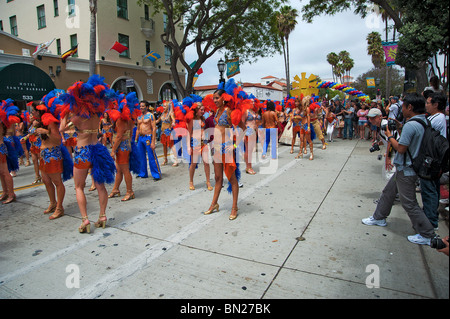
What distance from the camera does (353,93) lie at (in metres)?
21.1

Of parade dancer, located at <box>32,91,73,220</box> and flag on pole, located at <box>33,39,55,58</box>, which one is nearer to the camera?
parade dancer, located at <box>32,91,73,220</box>

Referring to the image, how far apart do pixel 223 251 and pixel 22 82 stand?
15.7 metres

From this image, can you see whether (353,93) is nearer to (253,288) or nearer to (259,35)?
(259,35)

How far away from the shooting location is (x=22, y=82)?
47.8 feet

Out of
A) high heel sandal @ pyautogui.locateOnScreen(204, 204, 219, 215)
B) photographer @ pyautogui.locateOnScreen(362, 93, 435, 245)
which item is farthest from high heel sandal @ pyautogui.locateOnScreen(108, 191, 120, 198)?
photographer @ pyautogui.locateOnScreen(362, 93, 435, 245)

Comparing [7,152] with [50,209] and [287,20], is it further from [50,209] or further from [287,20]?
[287,20]

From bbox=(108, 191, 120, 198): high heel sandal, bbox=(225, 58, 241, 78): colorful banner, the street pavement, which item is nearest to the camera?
→ the street pavement

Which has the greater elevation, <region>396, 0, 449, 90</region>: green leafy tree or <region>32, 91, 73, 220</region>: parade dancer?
<region>396, 0, 449, 90</region>: green leafy tree

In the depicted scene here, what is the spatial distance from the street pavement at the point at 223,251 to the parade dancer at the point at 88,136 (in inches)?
20.6

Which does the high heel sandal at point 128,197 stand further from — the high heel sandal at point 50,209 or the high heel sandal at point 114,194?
the high heel sandal at point 50,209

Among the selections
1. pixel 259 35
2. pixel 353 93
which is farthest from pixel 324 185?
pixel 353 93

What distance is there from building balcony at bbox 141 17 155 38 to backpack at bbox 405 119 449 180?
78.3ft

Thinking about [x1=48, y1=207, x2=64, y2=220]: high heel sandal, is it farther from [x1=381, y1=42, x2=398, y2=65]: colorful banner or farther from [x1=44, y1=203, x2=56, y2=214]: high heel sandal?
[x1=381, y1=42, x2=398, y2=65]: colorful banner

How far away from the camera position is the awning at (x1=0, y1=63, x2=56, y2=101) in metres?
13.9
